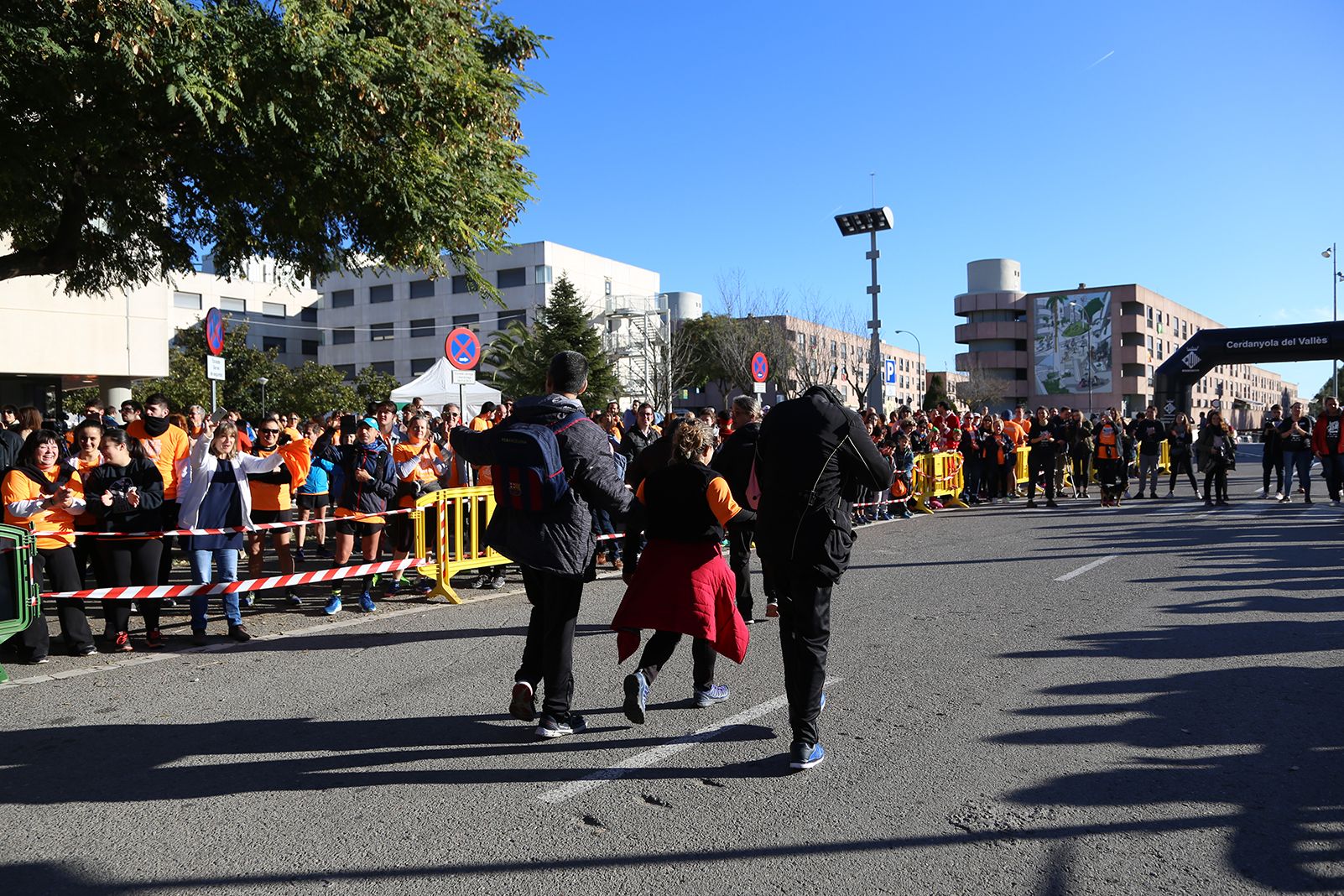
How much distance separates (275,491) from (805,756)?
782cm

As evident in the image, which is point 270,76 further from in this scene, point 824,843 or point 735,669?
point 824,843

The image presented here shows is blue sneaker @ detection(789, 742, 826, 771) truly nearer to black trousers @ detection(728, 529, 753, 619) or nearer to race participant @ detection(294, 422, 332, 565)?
black trousers @ detection(728, 529, 753, 619)

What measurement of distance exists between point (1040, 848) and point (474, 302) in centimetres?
6054

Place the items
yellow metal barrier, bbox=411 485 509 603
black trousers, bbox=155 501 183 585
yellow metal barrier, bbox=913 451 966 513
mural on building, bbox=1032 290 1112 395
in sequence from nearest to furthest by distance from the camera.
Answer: black trousers, bbox=155 501 183 585 → yellow metal barrier, bbox=411 485 509 603 → yellow metal barrier, bbox=913 451 966 513 → mural on building, bbox=1032 290 1112 395

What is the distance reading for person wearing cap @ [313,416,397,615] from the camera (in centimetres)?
947

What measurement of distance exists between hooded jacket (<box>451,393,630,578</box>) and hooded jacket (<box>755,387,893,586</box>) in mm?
887

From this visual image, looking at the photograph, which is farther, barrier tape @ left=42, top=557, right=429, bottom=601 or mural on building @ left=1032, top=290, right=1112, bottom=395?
mural on building @ left=1032, top=290, right=1112, bottom=395

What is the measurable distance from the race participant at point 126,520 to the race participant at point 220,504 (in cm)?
27

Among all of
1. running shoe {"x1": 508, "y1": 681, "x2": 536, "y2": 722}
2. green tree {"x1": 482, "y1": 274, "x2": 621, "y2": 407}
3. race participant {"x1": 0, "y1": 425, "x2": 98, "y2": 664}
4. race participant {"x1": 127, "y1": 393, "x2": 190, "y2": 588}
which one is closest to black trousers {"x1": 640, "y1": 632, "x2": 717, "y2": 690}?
running shoe {"x1": 508, "y1": 681, "x2": 536, "y2": 722}

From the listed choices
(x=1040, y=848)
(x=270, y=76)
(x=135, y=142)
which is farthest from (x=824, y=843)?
(x=135, y=142)

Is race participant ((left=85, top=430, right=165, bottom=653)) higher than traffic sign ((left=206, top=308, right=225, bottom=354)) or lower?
lower

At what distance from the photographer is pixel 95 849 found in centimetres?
379

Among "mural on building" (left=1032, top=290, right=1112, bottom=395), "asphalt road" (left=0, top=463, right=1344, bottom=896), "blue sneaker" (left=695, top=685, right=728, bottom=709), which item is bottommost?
"asphalt road" (left=0, top=463, right=1344, bottom=896)

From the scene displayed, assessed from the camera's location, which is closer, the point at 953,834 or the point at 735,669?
the point at 953,834
